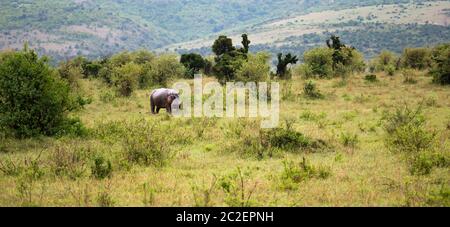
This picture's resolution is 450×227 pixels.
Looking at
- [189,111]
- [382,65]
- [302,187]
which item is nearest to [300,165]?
[302,187]

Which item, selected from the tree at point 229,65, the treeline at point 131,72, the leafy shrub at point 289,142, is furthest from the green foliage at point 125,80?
the leafy shrub at point 289,142

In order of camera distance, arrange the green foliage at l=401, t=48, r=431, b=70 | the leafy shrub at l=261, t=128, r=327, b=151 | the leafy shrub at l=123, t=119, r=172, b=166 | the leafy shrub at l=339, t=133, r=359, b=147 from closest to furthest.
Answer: the leafy shrub at l=123, t=119, r=172, b=166 → the leafy shrub at l=261, t=128, r=327, b=151 → the leafy shrub at l=339, t=133, r=359, b=147 → the green foliage at l=401, t=48, r=431, b=70

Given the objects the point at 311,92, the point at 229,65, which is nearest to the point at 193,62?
the point at 229,65

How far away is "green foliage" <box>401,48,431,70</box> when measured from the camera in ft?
153

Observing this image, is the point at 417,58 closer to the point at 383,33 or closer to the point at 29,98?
the point at 29,98

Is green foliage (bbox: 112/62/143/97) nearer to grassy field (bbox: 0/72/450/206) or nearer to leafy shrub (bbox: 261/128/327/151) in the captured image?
grassy field (bbox: 0/72/450/206)

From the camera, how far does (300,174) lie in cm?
1072

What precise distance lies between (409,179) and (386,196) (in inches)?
59.0

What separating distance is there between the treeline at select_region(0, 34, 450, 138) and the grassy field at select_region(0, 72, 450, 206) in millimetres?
901

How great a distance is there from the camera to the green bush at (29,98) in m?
15.6

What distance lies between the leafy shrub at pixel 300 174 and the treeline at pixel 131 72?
336 inches

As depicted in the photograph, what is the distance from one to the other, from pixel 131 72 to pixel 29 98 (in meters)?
14.5

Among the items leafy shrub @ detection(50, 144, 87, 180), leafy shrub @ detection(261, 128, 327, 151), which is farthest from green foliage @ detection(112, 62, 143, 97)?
leafy shrub @ detection(50, 144, 87, 180)
